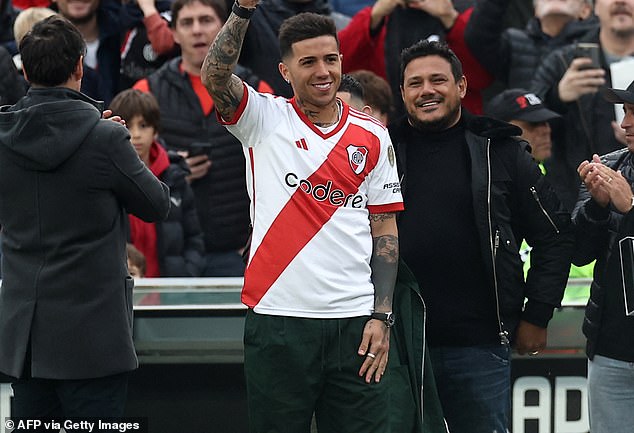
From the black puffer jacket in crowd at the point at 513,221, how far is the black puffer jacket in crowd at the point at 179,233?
6.11 feet

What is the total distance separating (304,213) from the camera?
13.4 ft

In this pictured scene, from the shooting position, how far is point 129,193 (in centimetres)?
402

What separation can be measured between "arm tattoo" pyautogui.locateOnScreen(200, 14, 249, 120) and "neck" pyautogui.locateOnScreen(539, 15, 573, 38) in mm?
3479

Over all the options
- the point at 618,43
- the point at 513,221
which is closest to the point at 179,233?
the point at 513,221

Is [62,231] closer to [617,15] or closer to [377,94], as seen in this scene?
[377,94]

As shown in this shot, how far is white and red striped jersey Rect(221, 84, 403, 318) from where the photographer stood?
4.05 m

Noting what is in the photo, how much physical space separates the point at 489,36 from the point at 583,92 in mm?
695

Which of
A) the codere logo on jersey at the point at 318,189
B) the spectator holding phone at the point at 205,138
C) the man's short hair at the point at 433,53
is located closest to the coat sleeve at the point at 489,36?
the spectator holding phone at the point at 205,138

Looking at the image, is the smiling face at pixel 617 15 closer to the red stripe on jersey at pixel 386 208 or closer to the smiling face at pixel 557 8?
the smiling face at pixel 557 8

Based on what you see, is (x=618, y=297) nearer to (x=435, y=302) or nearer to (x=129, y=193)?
(x=435, y=302)

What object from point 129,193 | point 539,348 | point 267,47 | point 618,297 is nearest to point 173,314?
point 129,193

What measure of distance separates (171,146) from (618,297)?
9.89 ft

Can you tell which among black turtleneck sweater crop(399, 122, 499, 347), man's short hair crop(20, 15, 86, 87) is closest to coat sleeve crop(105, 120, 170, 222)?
man's short hair crop(20, 15, 86, 87)

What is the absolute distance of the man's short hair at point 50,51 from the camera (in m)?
3.95
